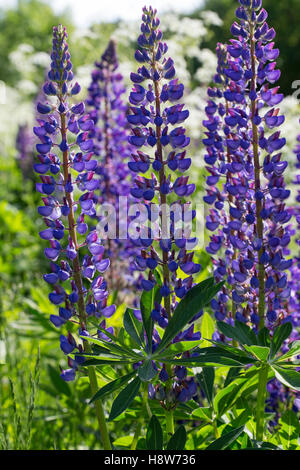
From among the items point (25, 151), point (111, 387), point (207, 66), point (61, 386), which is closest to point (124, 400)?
point (111, 387)

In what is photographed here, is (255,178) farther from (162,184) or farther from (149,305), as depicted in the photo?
(149,305)

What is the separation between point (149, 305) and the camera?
154 cm

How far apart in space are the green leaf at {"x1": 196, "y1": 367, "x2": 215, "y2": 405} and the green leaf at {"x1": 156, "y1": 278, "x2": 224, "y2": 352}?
24cm

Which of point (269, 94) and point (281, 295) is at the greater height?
point (269, 94)

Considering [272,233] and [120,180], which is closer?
[272,233]

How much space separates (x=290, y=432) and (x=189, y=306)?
20.0 inches

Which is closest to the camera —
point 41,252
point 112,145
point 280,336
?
point 280,336

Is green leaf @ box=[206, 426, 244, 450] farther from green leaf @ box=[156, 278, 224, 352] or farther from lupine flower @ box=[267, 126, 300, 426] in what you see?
lupine flower @ box=[267, 126, 300, 426]

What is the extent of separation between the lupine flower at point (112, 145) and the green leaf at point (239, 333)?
1316mm

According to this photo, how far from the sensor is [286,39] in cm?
1789

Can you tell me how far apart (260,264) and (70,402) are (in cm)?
117
